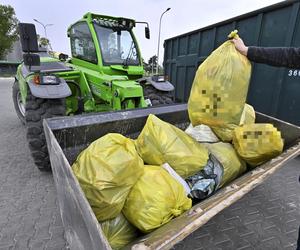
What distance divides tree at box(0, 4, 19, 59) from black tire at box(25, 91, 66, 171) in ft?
97.0

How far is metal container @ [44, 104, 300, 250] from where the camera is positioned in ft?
3.26

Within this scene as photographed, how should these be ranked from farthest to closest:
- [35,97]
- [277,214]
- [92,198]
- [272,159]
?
[35,97]
[277,214]
[272,159]
[92,198]

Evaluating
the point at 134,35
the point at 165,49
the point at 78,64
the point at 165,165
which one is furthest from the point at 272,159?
the point at 165,49

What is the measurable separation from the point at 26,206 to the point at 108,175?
1588 mm

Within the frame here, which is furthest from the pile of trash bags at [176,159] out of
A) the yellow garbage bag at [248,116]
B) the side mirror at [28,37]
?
the side mirror at [28,37]

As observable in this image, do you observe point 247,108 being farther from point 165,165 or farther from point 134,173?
point 134,173

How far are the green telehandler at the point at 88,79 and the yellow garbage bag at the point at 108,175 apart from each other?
165 centimetres

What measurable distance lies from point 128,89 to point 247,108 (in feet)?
4.69

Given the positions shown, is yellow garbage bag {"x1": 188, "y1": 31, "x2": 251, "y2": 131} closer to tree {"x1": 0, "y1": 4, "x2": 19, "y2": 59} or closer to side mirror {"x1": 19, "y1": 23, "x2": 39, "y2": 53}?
side mirror {"x1": 19, "y1": 23, "x2": 39, "y2": 53}

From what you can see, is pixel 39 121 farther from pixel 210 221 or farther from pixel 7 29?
pixel 7 29

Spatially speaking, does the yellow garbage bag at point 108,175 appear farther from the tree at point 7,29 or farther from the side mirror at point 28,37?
the tree at point 7,29

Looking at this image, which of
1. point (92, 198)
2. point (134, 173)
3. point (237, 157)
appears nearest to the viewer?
point (92, 198)

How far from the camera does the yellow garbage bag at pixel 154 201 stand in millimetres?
1263

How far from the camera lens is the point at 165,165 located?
1544 mm
